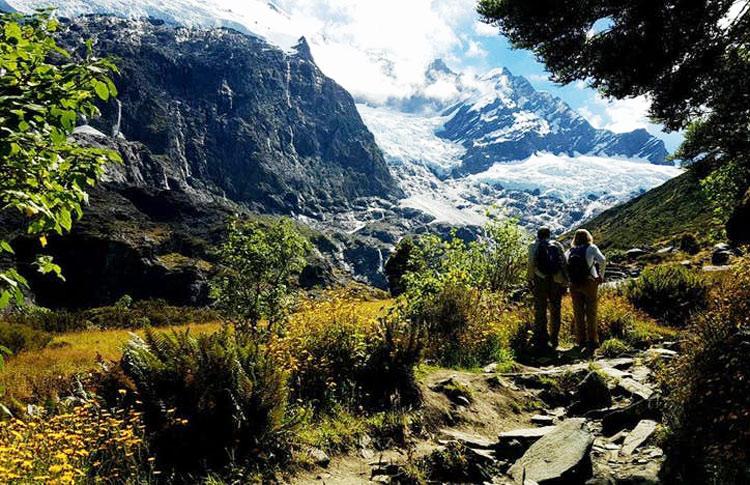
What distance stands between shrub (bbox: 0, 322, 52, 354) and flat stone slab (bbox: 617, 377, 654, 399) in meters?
18.8

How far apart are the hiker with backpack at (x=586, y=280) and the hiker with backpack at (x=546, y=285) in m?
0.26

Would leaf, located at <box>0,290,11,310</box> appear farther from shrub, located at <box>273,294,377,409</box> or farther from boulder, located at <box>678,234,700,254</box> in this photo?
boulder, located at <box>678,234,700,254</box>

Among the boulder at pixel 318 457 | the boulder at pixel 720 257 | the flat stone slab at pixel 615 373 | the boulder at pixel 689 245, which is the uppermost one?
the boulder at pixel 689 245

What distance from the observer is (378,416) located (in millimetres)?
6836

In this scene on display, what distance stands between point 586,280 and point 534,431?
585 centimetres

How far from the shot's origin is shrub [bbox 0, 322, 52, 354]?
60.1ft

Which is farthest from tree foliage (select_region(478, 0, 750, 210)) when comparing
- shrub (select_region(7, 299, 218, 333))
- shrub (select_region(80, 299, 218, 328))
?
shrub (select_region(80, 299, 218, 328))

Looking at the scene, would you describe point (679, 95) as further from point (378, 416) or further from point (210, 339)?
point (210, 339)

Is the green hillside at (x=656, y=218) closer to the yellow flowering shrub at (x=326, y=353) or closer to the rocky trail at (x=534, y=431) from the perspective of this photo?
the rocky trail at (x=534, y=431)

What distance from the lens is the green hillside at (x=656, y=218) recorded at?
132137mm

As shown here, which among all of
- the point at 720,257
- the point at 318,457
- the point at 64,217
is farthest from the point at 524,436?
the point at 720,257

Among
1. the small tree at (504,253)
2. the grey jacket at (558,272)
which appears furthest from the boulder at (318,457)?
the small tree at (504,253)

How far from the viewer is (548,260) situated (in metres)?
11.9

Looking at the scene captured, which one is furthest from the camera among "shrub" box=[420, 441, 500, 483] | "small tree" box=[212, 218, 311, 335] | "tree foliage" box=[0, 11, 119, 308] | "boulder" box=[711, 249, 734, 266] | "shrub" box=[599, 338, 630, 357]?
→ "boulder" box=[711, 249, 734, 266]
